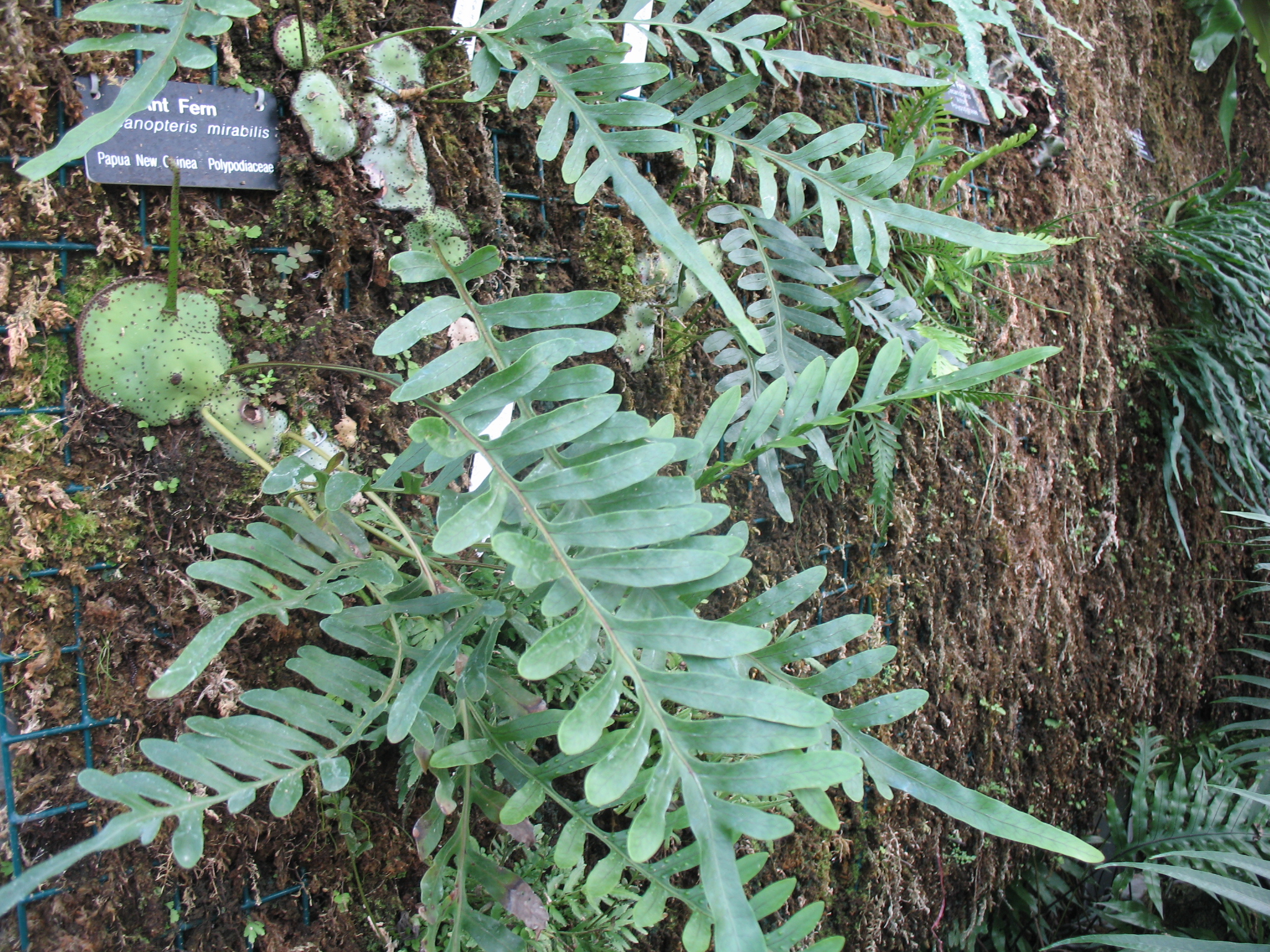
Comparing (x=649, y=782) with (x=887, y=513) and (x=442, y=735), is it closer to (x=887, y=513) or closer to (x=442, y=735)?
(x=442, y=735)

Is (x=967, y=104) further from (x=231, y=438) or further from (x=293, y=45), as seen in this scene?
(x=231, y=438)

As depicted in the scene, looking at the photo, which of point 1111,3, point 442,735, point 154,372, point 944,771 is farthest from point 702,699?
point 1111,3

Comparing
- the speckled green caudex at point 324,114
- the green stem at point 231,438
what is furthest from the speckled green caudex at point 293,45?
the green stem at point 231,438

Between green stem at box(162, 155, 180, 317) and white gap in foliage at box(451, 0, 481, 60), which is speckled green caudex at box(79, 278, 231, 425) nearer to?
green stem at box(162, 155, 180, 317)

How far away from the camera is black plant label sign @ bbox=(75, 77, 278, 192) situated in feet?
2.32

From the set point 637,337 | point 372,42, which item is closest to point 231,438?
point 372,42

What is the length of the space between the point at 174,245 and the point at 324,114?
0.77ft

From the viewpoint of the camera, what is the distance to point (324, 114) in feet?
2.62

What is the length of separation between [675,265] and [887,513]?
20.2 inches

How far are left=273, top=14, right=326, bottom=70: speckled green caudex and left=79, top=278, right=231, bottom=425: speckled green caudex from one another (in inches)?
10.8

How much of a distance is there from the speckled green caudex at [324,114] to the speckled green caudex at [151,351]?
0.21 meters

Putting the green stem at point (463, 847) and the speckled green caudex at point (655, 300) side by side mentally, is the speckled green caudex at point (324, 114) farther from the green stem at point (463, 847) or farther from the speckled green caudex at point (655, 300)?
the green stem at point (463, 847)

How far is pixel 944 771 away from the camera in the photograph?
4.44 ft

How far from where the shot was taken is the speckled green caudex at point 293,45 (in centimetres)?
79
